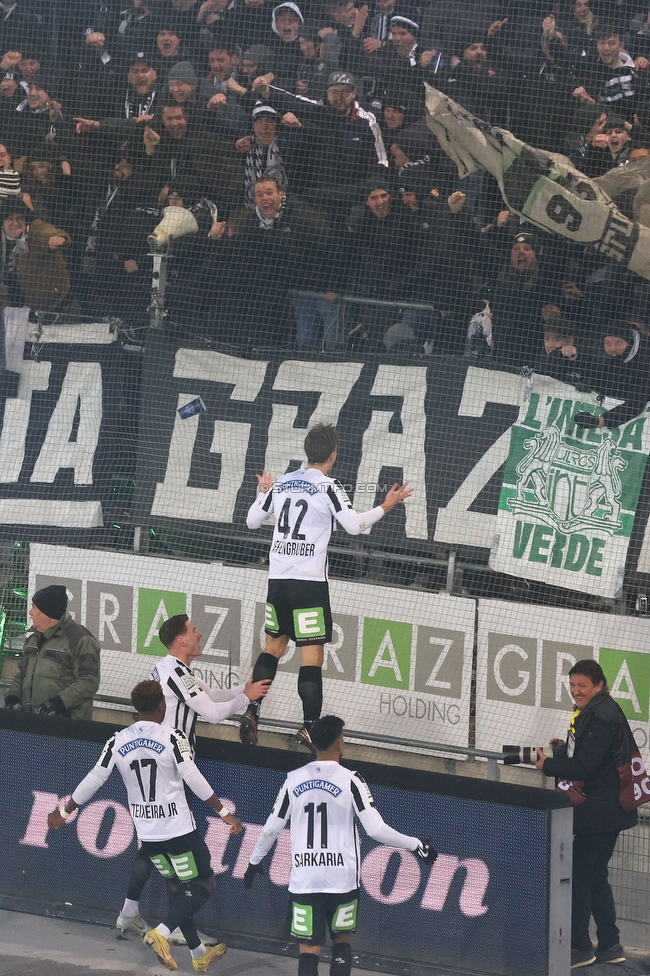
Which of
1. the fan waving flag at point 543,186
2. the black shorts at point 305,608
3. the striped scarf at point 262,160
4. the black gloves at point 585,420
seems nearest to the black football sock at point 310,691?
the black shorts at point 305,608

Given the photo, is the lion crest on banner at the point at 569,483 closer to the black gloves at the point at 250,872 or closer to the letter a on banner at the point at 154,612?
the letter a on banner at the point at 154,612

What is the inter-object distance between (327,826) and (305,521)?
198cm

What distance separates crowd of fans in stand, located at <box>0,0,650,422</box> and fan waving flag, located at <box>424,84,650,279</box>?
0.44ft

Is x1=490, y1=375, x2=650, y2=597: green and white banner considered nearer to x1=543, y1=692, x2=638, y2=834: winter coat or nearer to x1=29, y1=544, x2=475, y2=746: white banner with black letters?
x1=29, y1=544, x2=475, y2=746: white banner with black letters

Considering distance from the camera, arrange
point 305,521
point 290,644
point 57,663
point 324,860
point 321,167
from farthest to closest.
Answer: point 321,167 < point 290,644 < point 57,663 < point 305,521 < point 324,860

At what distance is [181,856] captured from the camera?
6.88 metres

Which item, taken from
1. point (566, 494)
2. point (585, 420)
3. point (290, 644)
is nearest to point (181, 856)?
point (290, 644)

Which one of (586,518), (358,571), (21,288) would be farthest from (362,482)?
(21,288)

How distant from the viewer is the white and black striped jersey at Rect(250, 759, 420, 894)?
6.16m

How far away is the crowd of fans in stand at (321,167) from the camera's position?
994 cm

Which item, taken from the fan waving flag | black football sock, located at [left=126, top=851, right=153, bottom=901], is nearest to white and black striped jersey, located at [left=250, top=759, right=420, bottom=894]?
black football sock, located at [left=126, top=851, right=153, bottom=901]

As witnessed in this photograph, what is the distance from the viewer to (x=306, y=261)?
1032cm

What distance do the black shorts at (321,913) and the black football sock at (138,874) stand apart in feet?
3.67

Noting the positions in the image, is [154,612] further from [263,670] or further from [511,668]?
[511,668]
